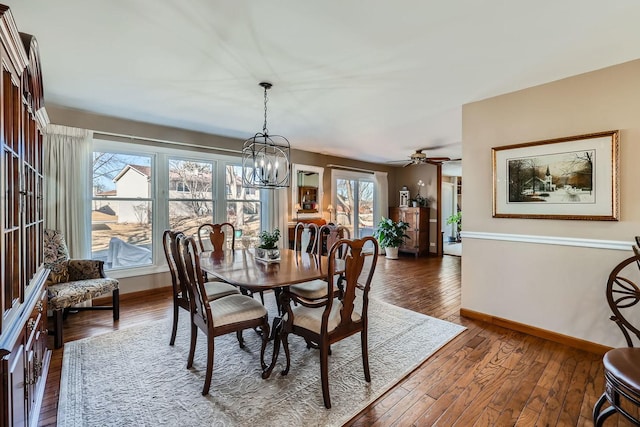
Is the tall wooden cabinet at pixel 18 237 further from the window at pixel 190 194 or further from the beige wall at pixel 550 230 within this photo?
the beige wall at pixel 550 230

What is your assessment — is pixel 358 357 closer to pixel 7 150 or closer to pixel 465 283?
pixel 465 283

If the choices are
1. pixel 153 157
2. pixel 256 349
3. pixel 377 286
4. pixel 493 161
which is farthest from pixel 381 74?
pixel 153 157

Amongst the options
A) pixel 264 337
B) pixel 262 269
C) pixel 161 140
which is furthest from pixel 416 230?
pixel 264 337

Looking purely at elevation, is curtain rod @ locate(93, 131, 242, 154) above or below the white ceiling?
below

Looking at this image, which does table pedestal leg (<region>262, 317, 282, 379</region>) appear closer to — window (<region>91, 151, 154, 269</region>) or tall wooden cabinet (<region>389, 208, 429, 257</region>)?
window (<region>91, 151, 154, 269</region>)

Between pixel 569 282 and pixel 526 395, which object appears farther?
pixel 569 282

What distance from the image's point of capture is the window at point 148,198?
401 cm

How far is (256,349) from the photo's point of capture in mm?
2645

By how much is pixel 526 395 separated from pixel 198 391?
88.0 inches

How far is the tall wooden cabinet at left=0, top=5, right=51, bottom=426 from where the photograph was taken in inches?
46.5

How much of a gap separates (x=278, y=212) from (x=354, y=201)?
2655 millimetres

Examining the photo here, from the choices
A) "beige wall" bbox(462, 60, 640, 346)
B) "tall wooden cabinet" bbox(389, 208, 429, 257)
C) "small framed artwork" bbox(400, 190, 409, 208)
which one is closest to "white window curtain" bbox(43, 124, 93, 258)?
"beige wall" bbox(462, 60, 640, 346)

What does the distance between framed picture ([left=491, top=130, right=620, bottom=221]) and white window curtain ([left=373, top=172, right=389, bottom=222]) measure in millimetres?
4754

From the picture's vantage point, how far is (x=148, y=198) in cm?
434
